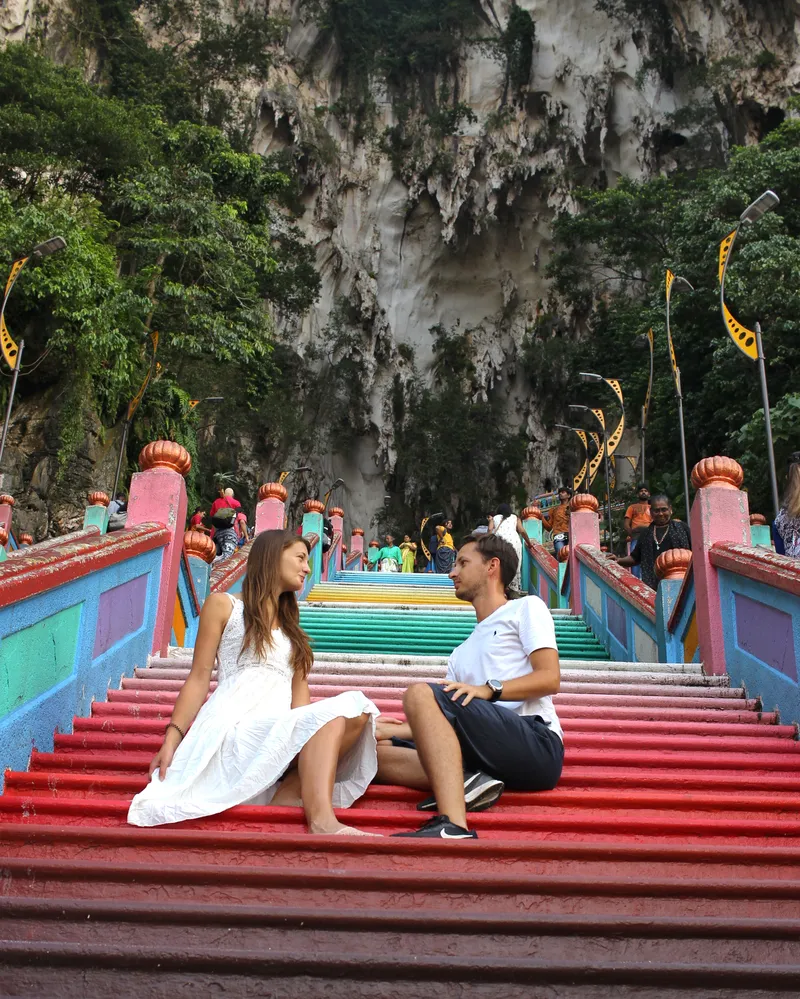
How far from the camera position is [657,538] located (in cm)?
712

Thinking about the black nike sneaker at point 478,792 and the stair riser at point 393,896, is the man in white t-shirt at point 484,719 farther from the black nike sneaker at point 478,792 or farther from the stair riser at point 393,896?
the stair riser at point 393,896

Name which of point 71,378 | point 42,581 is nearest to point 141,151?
point 71,378

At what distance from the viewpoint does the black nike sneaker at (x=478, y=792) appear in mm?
2582

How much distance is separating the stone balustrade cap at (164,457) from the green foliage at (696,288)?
1277 centimetres

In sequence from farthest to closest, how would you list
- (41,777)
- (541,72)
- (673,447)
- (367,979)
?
1. (541,72)
2. (673,447)
3. (41,777)
4. (367,979)

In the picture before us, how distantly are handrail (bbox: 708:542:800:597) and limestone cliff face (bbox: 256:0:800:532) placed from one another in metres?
25.8

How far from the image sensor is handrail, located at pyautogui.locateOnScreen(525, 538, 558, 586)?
31.6 ft

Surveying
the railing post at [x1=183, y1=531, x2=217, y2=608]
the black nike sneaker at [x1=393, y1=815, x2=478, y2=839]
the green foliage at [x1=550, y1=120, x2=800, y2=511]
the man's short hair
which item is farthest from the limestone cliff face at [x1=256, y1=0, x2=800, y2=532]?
the black nike sneaker at [x1=393, y1=815, x2=478, y2=839]

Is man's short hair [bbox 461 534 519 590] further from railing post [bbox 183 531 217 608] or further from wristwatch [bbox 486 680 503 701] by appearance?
railing post [bbox 183 531 217 608]

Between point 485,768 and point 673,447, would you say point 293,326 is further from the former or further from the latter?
point 485,768

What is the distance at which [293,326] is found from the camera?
29359mm

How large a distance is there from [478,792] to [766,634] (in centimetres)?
183

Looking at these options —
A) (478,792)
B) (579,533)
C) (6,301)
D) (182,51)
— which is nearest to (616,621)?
(579,533)

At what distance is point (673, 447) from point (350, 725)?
2098 centimetres
